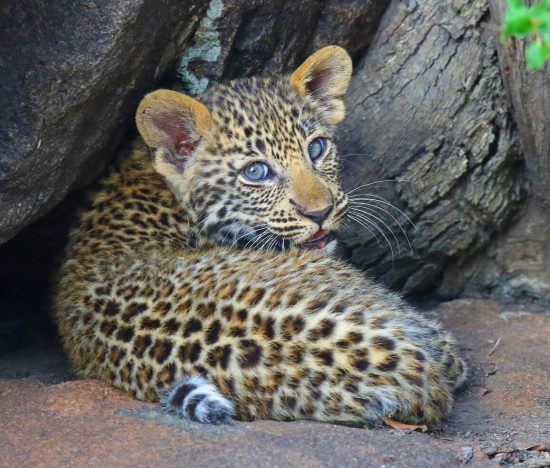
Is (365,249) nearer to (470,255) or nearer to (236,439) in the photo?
(470,255)

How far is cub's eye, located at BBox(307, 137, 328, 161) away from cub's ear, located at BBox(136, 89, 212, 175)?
0.72 metres

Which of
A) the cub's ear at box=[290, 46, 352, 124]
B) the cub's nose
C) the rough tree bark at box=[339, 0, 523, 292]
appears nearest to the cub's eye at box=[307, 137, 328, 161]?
the cub's ear at box=[290, 46, 352, 124]

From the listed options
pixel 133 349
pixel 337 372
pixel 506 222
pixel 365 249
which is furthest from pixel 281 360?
pixel 506 222

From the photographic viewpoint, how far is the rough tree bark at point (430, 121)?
7516mm

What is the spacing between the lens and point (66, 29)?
222 inches

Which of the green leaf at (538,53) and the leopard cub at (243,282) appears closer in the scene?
the green leaf at (538,53)

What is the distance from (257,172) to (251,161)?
8 cm

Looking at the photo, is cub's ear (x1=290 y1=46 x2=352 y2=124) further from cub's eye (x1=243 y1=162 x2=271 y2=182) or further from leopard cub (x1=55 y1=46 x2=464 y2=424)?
cub's eye (x1=243 y1=162 x2=271 y2=182)

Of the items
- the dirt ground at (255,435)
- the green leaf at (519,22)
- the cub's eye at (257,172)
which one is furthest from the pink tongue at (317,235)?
the green leaf at (519,22)

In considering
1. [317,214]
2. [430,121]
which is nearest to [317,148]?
[317,214]

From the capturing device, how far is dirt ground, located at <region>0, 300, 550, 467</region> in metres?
4.90

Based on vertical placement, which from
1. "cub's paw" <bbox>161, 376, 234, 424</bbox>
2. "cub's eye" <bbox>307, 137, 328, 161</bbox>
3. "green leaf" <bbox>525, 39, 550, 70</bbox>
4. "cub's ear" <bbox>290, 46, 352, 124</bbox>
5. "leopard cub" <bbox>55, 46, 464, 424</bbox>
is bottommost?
"cub's paw" <bbox>161, 376, 234, 424</bbox>

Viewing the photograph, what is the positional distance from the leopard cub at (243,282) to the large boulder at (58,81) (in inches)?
14.8

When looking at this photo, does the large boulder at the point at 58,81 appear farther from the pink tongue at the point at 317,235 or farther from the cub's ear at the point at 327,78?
the pink tongue at the point at 317,235
